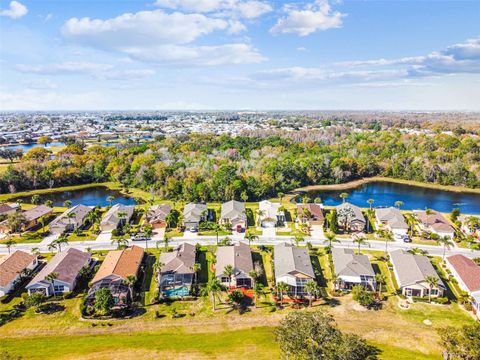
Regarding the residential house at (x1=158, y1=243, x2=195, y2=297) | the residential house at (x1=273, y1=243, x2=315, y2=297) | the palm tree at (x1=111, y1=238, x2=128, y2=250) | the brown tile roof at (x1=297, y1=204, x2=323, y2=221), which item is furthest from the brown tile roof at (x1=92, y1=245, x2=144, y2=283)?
the brown tile roof at (x1=297, y1=204, x2=323, y2=221)

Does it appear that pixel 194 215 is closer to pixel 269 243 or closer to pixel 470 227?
pixel 269 243

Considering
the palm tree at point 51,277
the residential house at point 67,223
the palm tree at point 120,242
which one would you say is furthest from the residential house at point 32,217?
the palm tree at point 51,277

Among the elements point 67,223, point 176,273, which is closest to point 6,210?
point 67,223

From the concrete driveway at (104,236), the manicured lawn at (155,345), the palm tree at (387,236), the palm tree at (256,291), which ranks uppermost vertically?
the palm tree at (387,236)

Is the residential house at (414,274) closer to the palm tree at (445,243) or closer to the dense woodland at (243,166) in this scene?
the palm tree at (445,243)

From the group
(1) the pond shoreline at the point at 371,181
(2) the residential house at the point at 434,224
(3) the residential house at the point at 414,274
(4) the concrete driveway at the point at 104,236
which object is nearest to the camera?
(3) the residential house at the point at 414,274

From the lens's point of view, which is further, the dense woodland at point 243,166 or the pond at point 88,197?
the dense woodland at point 243,166

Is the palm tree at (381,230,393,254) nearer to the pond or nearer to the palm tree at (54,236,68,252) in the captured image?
the palm tree at (54,236,68,252)

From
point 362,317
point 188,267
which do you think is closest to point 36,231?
point 188,267
